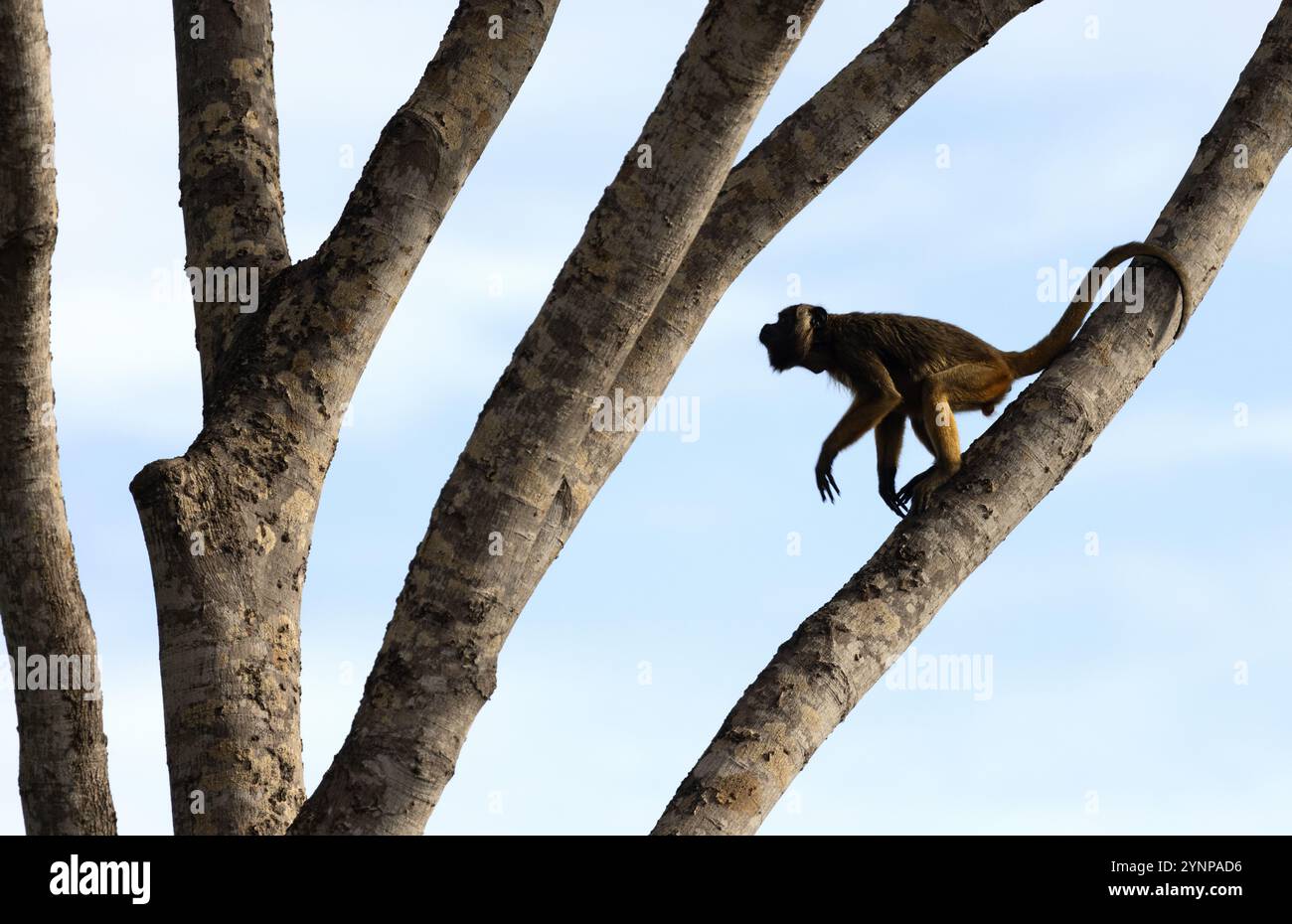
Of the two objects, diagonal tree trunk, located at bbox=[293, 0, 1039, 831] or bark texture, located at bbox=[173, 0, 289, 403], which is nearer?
diagonal tree trunk, located at bbox=[293, 0, 1039, 831]

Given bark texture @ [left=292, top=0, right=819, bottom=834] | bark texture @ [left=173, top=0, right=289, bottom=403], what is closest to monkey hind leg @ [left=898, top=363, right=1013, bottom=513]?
bark texture @ [left=292, top=0, right=819, bottom=834]

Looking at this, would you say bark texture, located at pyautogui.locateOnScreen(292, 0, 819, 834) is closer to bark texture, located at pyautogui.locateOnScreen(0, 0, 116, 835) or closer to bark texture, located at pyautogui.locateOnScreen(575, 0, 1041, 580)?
bark texture, located at pyautogui.locateOnScreen(575, 0, 1041, 580)

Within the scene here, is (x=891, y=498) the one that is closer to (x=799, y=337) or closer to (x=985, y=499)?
(x=799, y=337)

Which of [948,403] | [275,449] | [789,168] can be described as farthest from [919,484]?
[275,449]

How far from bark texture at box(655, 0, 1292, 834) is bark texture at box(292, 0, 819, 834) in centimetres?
82

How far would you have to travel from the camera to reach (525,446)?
12.8 ft

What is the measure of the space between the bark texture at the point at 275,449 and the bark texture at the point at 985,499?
1.54 m

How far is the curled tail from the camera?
5.34 metres

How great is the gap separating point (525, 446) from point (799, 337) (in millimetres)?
4324

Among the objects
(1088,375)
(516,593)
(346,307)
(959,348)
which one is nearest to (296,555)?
(346,307)

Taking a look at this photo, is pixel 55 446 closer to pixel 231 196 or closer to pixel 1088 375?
pixel 231 196

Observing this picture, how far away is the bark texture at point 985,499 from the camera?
14.1 feet

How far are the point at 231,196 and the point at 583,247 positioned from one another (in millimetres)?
2351

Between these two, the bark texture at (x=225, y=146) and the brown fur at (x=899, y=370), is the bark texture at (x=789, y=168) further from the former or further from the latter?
the brown fur at (x=899, y=370)
